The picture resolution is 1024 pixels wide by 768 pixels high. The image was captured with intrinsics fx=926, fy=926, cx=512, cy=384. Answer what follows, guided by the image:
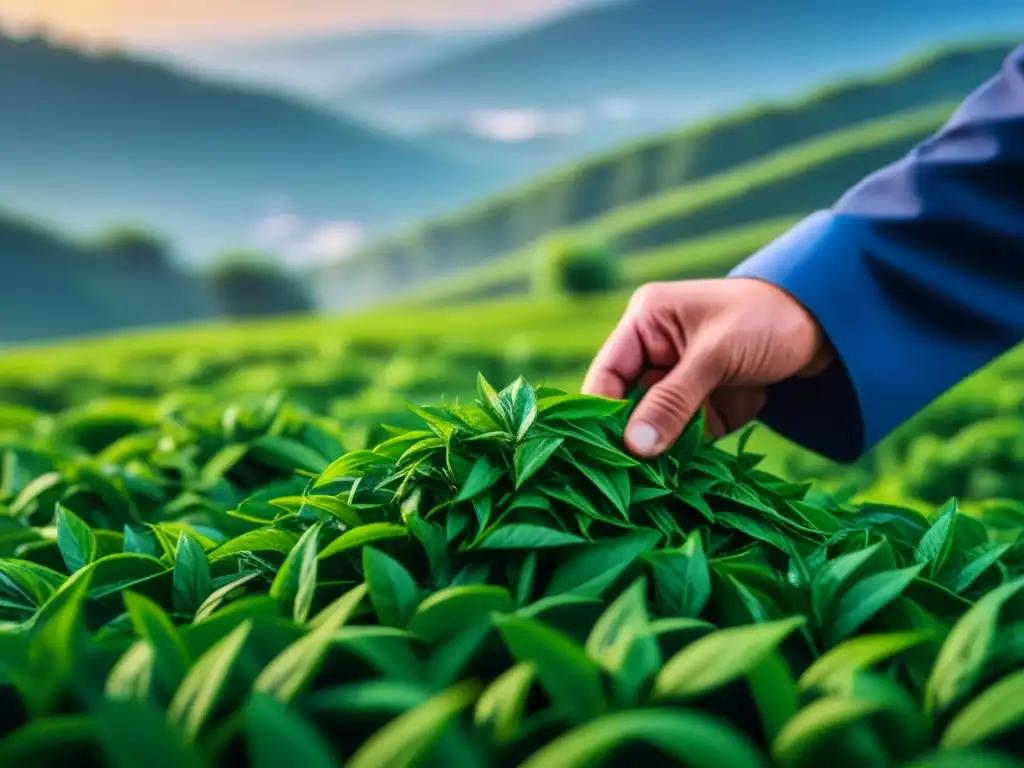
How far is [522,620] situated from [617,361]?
652 millimetres

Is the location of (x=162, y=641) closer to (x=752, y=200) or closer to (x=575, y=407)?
(x=575, y=407)

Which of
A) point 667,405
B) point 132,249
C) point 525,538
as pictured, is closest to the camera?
point 525,538

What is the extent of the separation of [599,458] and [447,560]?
153 mm

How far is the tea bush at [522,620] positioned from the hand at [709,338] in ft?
0.74

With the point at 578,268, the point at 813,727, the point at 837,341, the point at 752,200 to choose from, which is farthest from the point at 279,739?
the point at 752,200

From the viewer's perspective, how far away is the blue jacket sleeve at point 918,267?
1.16 metres

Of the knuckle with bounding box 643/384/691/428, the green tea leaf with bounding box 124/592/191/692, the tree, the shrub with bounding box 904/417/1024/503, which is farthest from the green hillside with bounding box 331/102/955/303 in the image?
the green tea leaf with bounding box 124/592/191/692

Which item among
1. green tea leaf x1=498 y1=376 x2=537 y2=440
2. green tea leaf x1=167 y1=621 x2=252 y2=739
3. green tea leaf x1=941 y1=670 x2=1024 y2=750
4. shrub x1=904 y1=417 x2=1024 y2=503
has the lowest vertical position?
shrub x1=904 y1=417 x2=1024 y2=503

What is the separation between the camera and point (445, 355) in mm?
4055

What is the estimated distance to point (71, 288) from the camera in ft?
70.1

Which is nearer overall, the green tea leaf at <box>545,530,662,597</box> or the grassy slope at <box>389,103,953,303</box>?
the green tea leaf at <box>545,530,662,597</box>

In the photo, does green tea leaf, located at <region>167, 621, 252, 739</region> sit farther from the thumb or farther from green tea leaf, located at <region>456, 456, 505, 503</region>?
the thumb

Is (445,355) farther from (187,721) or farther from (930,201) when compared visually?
(187,721)

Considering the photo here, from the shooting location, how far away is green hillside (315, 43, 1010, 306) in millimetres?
19219
